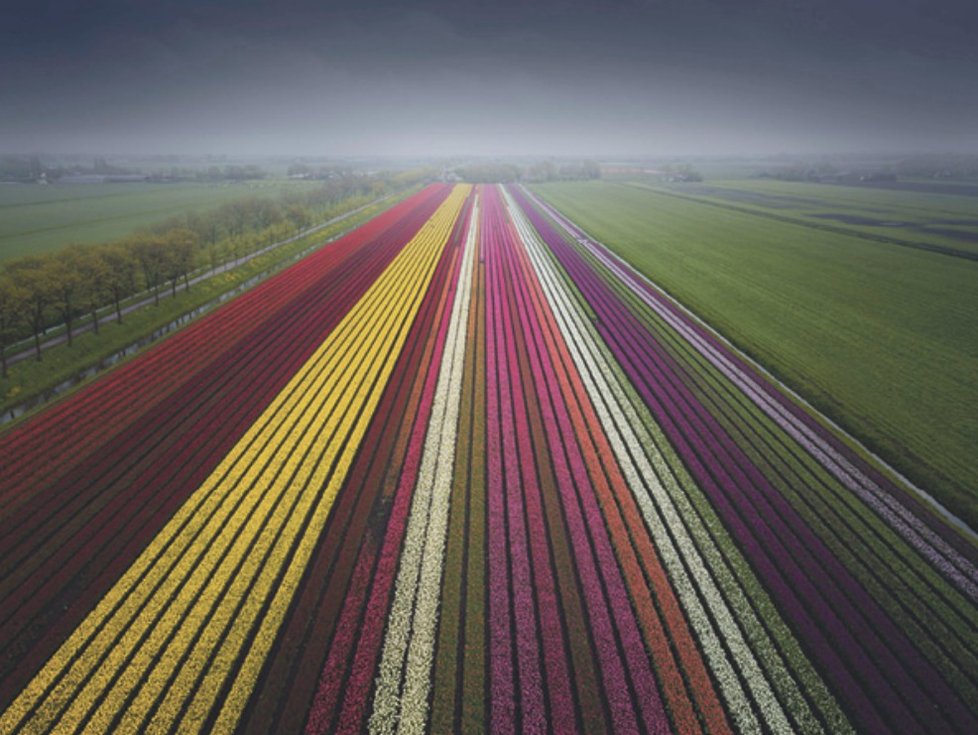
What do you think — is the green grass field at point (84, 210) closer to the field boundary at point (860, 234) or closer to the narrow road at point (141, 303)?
the narrow road at point (141, 303)

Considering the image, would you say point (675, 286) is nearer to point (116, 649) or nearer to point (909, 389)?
point (909, 389)

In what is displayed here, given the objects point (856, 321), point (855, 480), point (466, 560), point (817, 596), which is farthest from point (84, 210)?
point (856, 321)

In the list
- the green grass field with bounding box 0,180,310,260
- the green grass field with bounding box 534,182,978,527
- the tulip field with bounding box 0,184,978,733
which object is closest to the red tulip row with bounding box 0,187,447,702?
the tulip field with bounding box 0,184,978,733

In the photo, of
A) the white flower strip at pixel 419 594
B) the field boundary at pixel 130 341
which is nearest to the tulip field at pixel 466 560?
the white flower strip at pixel 419 594

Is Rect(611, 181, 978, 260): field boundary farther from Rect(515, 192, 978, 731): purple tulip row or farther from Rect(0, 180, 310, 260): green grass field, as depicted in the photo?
Rect(0, 180, 310, 260): green grass field

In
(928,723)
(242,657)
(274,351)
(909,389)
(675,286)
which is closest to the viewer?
(928,723)

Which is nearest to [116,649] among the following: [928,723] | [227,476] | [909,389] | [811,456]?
[227,476]

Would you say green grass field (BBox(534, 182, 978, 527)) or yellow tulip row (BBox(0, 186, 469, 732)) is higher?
green grass field (BBox(534, 182, 978, 527))
